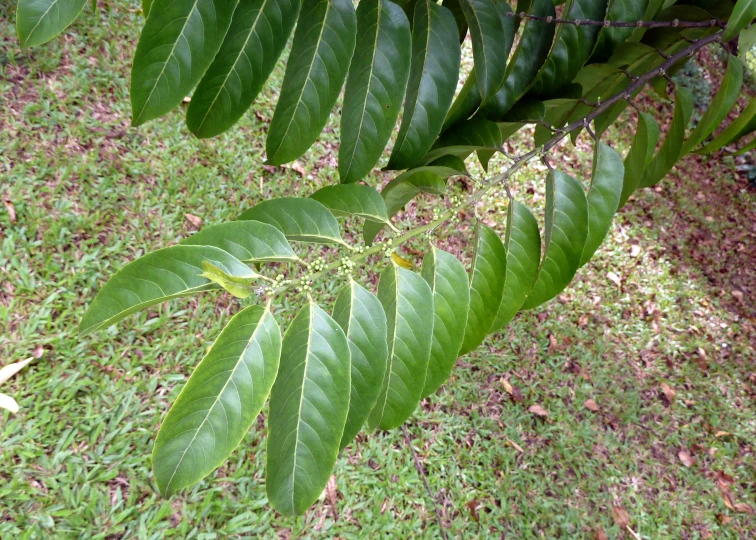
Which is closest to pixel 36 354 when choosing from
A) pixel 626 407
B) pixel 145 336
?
pixel 145 336

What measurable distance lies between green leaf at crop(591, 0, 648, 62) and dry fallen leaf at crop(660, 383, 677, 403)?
3.58 m

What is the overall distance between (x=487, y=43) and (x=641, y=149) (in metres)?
0.53

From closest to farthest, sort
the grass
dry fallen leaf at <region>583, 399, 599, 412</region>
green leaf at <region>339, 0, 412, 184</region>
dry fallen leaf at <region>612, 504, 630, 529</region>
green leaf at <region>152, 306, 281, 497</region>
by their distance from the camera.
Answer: green leaf at <region>152, 306, 281, 497</region> → green leaf at <region>339, 0, 412, 184</region> → the grass → dry fallen leaf at <region>612, 504, 630, 529</region> → dry fallen leaf at <region>583, 399, 599, 412</region>

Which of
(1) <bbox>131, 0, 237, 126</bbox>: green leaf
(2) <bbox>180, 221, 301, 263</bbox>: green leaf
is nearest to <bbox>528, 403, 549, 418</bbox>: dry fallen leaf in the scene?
(2) <bbox>180, 221, 301, 263</bbox>: green leaf

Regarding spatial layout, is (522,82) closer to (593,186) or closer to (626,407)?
(593,186)

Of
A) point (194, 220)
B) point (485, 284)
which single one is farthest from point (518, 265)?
point (194, 220)

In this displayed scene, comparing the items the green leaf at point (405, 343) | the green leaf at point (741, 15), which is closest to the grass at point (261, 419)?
the green leaf at point (405, 343)

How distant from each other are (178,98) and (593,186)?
2.65 feet

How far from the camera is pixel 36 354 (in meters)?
2.29

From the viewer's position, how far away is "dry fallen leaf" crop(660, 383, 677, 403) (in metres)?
3.96

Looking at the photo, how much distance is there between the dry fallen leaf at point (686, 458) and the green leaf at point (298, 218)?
12.6 ft

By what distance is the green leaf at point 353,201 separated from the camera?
899mm

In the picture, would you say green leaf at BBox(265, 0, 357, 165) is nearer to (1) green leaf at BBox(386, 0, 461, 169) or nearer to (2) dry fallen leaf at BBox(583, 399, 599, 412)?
(1) green leaf at BBox(386, 0, 461, 169)

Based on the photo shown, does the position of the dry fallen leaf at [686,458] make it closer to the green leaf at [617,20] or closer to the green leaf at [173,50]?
the green leaf at [617,20]
